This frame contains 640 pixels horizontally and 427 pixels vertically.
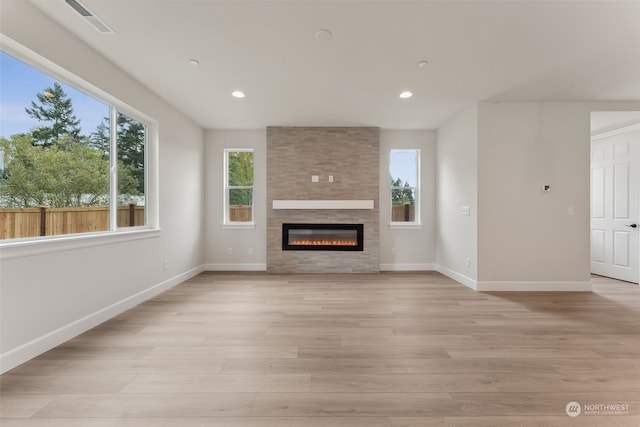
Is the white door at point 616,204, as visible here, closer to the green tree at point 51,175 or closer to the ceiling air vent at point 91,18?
the ceiling air vent at point 91,18

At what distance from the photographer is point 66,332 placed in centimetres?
252

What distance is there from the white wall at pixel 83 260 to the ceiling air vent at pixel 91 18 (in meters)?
0.30

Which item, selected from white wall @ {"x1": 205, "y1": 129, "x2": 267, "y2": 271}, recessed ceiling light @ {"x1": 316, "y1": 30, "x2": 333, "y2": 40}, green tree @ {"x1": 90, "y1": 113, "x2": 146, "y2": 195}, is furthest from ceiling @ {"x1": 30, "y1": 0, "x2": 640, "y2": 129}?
white wall @ {"x1": 205, "y1": 129, "x2": 267, "y2": 271}

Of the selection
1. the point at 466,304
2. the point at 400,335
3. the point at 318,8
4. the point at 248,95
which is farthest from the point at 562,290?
the point at 248,95

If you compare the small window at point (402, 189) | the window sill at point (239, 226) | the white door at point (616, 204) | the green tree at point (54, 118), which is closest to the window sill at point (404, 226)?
the small window at point (402, 189)

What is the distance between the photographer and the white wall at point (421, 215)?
5734 millimetres

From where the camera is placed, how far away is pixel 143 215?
3936 mm

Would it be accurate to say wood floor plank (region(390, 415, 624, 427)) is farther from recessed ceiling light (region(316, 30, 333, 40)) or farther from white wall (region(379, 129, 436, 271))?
white wall (region(379, 129, 436, 271))

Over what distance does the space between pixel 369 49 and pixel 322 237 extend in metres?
3.41

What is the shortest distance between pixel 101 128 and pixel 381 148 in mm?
4322

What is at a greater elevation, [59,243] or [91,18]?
[91,18]

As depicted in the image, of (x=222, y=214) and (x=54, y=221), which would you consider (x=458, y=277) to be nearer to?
(x=222, y=214)

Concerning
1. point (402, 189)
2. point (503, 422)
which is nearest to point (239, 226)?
point (402, 189)

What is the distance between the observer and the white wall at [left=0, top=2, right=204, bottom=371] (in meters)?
2.11
